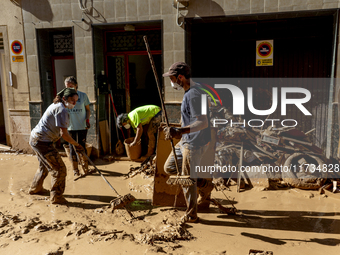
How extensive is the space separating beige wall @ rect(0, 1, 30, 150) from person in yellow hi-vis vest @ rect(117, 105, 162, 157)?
11.0 ft

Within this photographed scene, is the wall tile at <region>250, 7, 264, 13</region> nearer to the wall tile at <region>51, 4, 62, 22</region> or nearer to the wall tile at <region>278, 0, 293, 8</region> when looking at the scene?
the wall tile at <region>278, 0, 293, 8</region>

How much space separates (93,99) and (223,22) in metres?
3.69

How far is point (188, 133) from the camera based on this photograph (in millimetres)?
4258

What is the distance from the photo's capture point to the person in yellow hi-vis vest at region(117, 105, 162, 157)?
6539 mm

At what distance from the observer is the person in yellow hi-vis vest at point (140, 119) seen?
6539 mm

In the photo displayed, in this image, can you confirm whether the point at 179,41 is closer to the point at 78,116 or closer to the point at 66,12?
the point at 78,116

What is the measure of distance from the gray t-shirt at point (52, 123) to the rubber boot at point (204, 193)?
2404mm

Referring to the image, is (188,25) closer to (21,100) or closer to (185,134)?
(185,134)

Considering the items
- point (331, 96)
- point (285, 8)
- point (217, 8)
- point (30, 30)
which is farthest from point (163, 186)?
point (30, 30)

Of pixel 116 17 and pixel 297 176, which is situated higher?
pixel 116 17

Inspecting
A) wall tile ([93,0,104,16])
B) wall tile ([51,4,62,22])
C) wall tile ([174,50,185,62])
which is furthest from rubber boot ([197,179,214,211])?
wall tile ([51,4,62,22])

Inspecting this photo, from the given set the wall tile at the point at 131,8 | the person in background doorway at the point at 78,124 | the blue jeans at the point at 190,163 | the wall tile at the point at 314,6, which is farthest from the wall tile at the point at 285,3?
the person in background doorway at the point at 78,124

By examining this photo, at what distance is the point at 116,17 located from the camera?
7.35m

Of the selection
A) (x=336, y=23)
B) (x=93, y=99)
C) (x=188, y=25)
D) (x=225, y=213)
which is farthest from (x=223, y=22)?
(x=225, y=213)
